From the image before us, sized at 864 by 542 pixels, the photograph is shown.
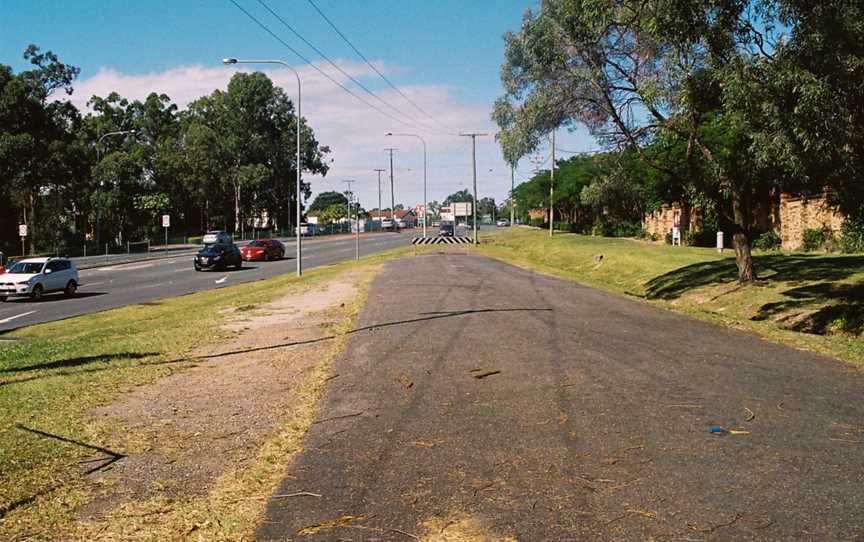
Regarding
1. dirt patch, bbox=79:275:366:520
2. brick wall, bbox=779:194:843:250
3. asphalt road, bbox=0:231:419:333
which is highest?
brick wall, bbox=779:194:843:250

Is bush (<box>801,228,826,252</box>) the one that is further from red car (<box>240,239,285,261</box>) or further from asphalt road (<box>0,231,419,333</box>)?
red car (<box>240,239,285,261</box>)

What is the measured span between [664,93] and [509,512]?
16.4 meters

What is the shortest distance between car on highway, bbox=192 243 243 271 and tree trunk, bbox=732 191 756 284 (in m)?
29.5

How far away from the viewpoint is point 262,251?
54344 mm

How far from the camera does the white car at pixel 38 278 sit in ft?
93.1

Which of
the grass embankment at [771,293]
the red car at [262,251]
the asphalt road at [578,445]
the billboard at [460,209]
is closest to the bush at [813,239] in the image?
the grass embankment at [771,293]

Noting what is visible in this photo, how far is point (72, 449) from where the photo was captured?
655 cm

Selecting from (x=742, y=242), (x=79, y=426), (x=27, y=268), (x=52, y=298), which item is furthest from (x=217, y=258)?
(x=79, y=426)

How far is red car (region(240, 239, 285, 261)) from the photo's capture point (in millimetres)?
53969

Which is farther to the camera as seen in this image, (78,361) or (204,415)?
(78,361)

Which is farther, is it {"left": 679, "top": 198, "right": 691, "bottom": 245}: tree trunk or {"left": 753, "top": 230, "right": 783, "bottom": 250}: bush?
{"left": 679, "top": 198, "right": 691, "bottom": 245}: tree trunk

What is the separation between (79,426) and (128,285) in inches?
1166

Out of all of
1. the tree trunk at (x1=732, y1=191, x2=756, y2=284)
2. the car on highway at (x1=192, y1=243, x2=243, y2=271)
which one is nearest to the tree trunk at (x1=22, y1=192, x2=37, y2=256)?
the car on highway at (x1=192, y1=243, x2=243, y2=271)

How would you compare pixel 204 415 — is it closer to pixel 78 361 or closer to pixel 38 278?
pixel 78 361
